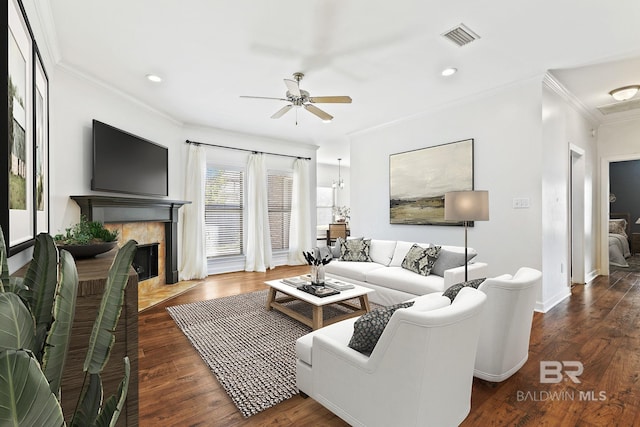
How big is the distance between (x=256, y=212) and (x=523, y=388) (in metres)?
4.85

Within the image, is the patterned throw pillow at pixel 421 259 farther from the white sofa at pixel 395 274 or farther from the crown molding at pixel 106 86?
the crown molding at pixel 106 86

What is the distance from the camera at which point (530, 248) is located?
354 cm

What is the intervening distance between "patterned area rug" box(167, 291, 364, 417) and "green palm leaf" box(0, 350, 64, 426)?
160 centimetres

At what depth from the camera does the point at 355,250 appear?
4531mm

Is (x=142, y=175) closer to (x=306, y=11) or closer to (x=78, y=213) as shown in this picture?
(x=78, y=213)

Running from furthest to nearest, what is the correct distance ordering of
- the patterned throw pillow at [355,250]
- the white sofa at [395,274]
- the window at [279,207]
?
1. the window at [279,207]
2. the patterned throw pillow at [355,250]
3. the white sofa at [395,274]

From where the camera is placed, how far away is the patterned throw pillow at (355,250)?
14.7 ft

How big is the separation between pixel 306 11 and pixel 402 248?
119 inches

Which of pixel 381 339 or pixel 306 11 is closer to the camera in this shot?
pixel 381 339

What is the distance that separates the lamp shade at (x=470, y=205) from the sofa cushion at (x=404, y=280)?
0.86m

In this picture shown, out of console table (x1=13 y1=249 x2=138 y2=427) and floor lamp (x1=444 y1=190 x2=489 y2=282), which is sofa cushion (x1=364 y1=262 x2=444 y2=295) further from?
console table (x1=13 y1=249 x2=138 y2=427)

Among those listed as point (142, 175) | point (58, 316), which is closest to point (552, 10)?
point (58, 316)

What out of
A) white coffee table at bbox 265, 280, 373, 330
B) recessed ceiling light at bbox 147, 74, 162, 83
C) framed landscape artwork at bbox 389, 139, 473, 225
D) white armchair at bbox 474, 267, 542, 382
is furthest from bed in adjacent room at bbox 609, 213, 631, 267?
recessed ceiling light at bbox 147, 74, 162, 83

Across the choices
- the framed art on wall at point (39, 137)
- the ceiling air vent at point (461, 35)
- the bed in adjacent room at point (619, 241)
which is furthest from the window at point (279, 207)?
the bed in adjacent room at point (619, 241)
